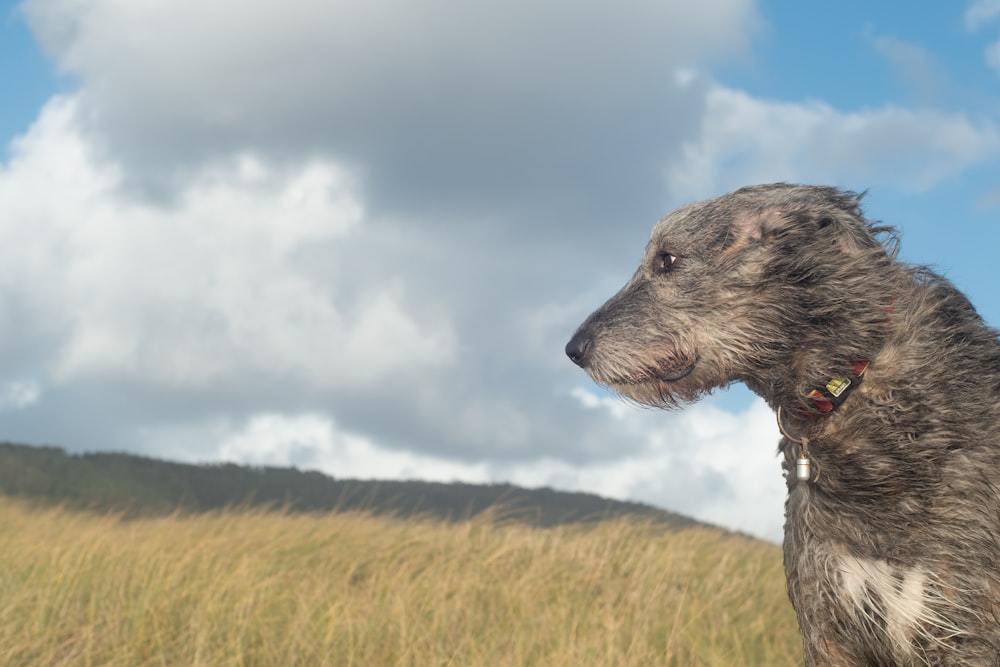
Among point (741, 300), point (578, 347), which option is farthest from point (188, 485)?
point (741, 300)

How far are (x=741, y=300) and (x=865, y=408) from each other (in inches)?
30.2

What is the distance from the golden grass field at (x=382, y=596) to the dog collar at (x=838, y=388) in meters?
3.59

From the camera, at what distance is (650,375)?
4762 millimetres

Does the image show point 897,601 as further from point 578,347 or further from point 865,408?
point 578,347

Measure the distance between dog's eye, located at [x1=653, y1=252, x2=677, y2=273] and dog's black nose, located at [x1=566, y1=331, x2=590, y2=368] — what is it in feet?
1.73

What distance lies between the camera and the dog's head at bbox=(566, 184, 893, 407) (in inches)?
173

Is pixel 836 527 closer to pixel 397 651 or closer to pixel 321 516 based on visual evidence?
pixel 397 651

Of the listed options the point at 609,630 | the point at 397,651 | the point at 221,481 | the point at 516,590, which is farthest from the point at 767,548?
the point at 221,481

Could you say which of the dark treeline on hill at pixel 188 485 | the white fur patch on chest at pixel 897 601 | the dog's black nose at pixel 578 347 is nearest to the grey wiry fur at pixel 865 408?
the white fur patch on chest at pixel 897 601

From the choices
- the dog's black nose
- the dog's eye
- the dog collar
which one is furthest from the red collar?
the dog's black nose

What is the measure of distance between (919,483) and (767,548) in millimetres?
12467

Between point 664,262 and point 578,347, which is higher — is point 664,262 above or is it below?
above

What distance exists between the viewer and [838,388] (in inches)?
170

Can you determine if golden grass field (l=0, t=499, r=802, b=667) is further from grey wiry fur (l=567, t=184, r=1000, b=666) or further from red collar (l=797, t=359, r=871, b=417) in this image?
red collar (l=797, t=359, r=871, b=417)
